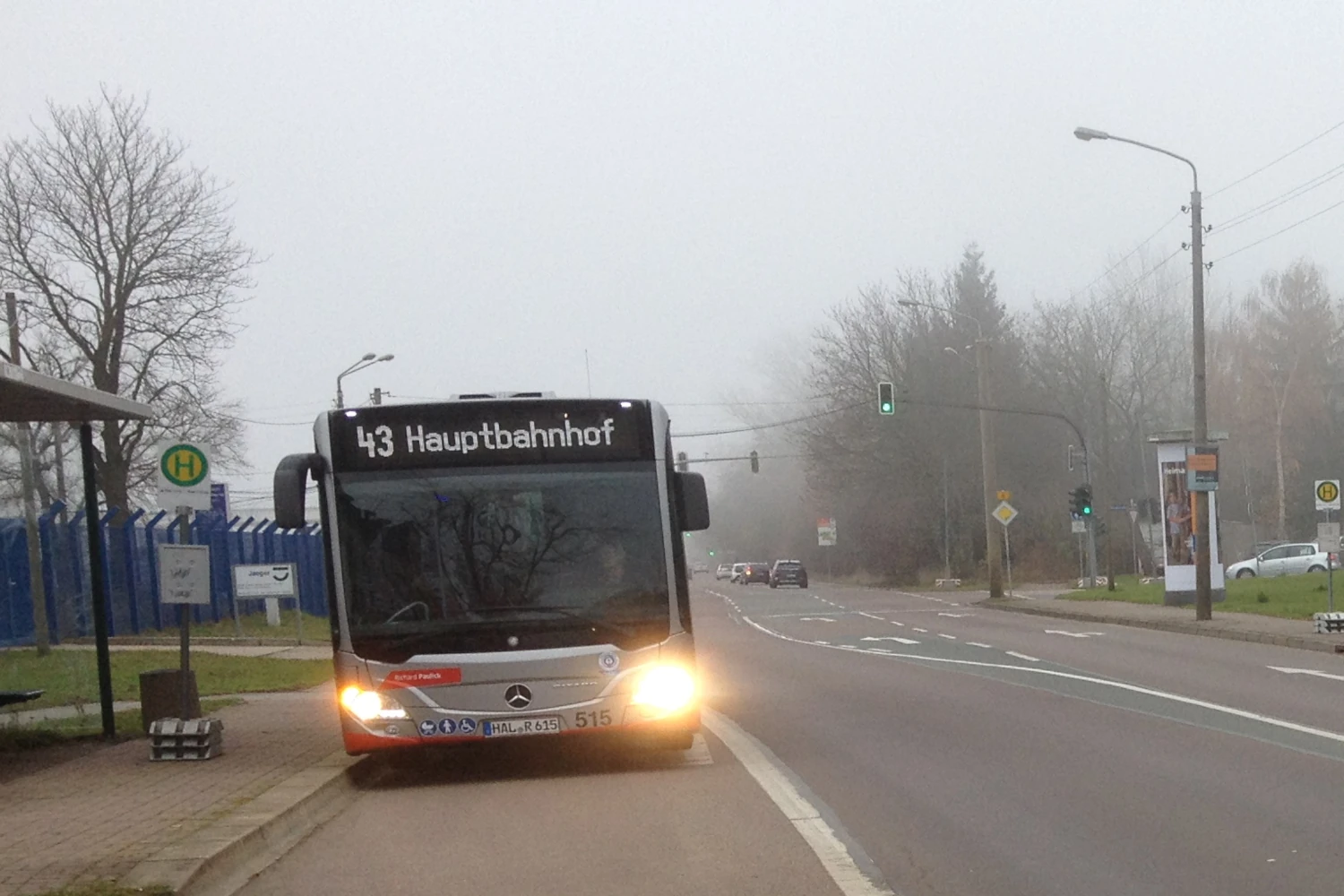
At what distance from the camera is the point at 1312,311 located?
2896 inches

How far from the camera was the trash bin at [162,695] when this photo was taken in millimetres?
14555

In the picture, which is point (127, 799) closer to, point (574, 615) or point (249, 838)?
point (249, 838)

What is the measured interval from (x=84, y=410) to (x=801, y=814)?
25.5ft

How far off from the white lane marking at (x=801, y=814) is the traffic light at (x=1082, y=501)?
35368 millimetres

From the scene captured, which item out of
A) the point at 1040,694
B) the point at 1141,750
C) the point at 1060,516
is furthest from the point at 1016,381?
the point at 1141,750

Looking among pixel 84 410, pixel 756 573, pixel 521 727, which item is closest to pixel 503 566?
pixel 521 727

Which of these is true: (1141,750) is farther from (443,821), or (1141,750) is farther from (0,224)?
(0,224)

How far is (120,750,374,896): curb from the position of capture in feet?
26.3

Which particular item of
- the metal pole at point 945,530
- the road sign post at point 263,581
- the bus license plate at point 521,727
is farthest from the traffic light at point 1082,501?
the bus license plate at point 521,727

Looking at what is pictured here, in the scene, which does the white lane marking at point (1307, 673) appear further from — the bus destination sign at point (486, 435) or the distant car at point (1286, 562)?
the distant car at point (1286, 562)

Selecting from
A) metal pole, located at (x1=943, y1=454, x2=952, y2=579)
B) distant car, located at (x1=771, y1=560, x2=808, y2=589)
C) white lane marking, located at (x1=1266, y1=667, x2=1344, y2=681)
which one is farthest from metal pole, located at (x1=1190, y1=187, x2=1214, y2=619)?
distant car, located at (x1=771, y1=560, x2=808, y2=589)

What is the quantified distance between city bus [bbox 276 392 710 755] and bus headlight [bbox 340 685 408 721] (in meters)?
0.01

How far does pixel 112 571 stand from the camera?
3472cm

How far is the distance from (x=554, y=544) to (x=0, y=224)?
32.4 meters
